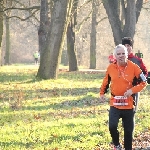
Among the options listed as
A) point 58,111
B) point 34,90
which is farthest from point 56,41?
point 58,111

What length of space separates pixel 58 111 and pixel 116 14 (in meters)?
10.6

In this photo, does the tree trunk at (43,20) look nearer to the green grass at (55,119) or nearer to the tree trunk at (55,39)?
the tree trunk at (55,39)

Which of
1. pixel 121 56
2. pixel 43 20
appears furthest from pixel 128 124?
pixel 43 20

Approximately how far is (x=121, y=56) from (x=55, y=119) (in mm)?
4155

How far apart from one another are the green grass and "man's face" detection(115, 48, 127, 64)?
6.32ft

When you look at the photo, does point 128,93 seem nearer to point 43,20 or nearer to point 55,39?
point 55,39

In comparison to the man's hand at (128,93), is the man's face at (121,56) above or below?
above

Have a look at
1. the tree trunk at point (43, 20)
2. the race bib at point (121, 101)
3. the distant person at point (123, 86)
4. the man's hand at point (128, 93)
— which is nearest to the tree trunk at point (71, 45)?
the tree trunk at point (43, 20)

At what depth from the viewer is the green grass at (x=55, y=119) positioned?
25.4ft

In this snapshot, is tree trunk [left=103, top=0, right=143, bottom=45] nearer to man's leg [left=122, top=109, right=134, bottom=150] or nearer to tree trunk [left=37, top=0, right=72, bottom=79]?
tree trunk [left=37, top=0, right=72, bottom=79]

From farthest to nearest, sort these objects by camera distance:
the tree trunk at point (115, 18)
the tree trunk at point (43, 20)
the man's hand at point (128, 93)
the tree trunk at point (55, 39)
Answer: the tree trunk at point (43, 20) < the tree trunk at point (115, 18) < the tree trunk at point (55, 39) < the man's hand at point (128, 93)

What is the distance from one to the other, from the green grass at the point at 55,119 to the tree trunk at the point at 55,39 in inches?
81.7

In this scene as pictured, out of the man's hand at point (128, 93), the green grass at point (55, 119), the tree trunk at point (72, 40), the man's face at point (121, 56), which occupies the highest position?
the tree trunk at point (72, 40)

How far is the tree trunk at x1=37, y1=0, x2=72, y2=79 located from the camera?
60.0ft
